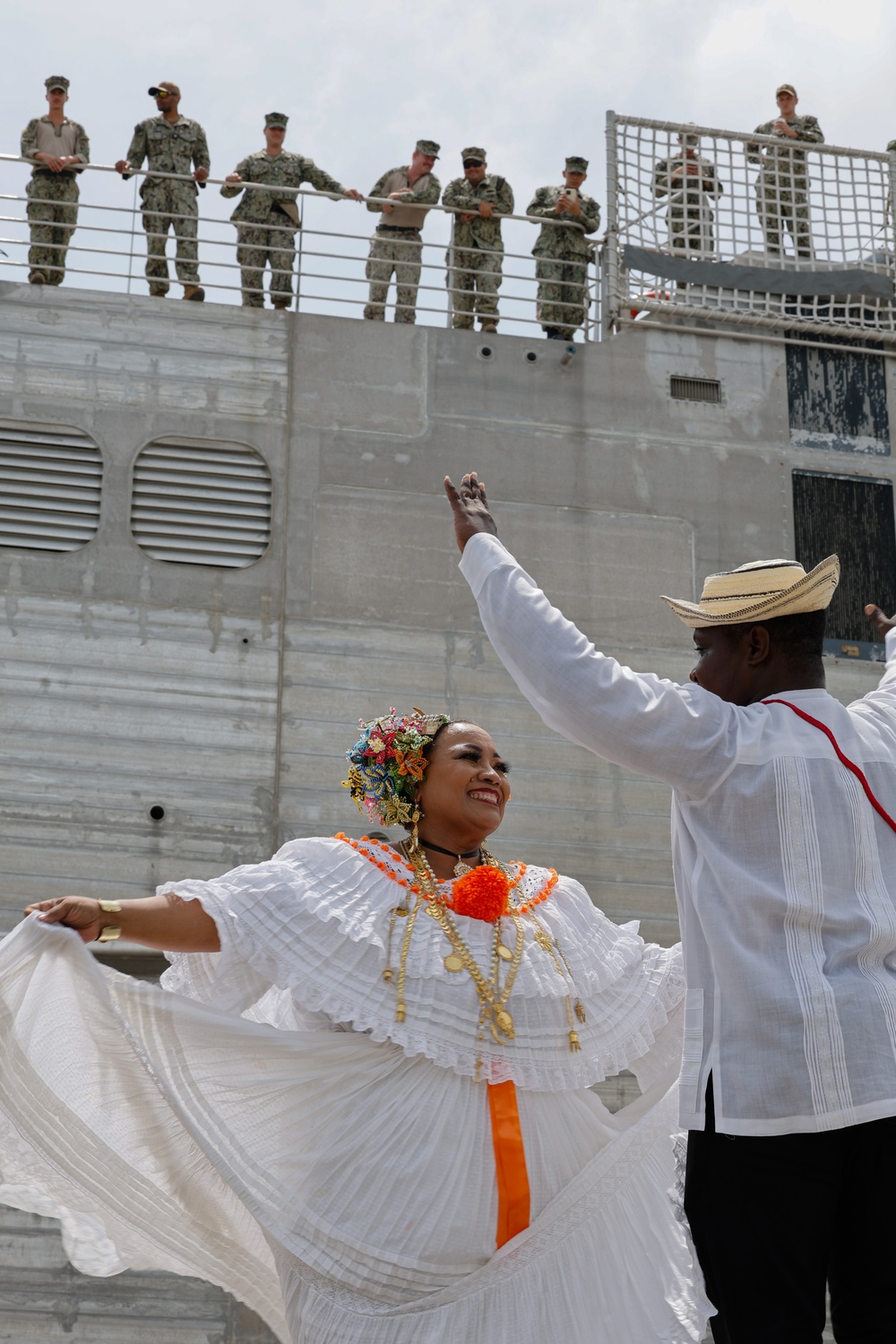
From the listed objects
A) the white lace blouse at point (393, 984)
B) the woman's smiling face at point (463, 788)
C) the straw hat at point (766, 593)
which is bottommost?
the white lace blouse at point (393, 984)

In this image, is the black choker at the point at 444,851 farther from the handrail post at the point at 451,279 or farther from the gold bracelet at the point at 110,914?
the handrail post at the point at 451,279

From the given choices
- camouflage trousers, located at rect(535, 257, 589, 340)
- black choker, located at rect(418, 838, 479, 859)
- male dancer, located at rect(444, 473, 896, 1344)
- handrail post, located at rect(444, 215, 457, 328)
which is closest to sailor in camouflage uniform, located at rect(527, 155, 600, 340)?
camouflage trousers, located at rect(535, 257, 589, 340)

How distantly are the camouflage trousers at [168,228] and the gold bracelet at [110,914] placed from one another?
658cm

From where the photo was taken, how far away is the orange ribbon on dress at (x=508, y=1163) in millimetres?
3715

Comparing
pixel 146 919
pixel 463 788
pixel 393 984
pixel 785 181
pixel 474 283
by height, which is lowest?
pixel 393 984

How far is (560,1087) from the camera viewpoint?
388 cm

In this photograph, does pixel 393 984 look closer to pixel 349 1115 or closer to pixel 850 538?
pixel 349 1115

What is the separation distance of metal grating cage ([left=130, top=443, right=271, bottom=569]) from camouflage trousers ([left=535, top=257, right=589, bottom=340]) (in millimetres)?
2334

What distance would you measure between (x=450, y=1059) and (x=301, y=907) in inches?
20.5

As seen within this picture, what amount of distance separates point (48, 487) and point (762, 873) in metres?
6.93

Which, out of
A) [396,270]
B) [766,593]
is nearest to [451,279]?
[396,270]

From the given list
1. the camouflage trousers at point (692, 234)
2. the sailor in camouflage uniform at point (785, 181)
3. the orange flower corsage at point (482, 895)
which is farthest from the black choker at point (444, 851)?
the sailor in camouflage uniform at point (785, 181)

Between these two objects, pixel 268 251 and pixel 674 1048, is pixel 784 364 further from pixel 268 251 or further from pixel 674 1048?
pixel 674 1048

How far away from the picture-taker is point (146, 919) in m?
3.56
